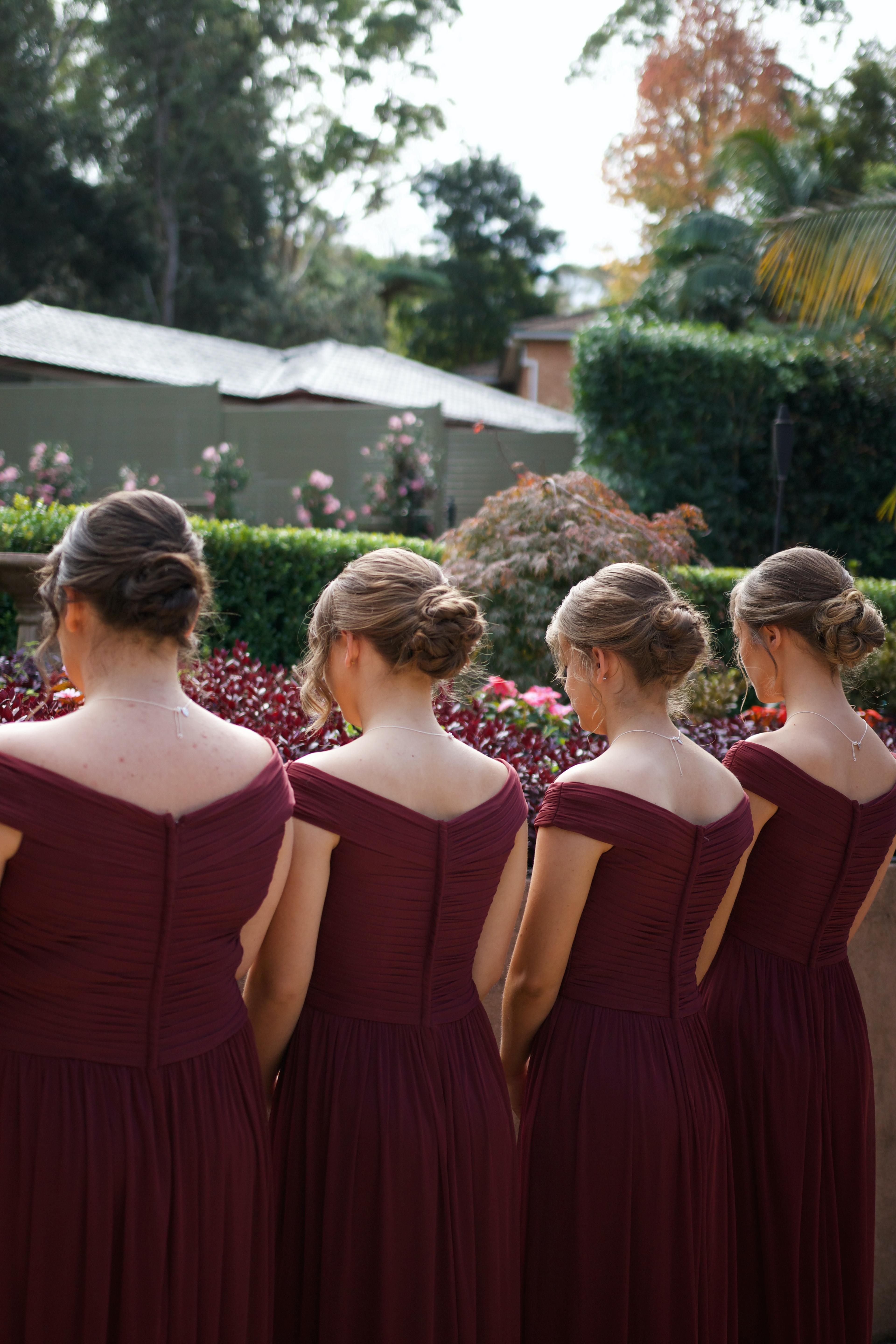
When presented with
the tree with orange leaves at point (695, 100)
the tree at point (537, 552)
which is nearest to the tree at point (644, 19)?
the tree with orange leaves at point (695, 100)

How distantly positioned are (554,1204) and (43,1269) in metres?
1.05

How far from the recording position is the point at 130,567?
5.68 ft

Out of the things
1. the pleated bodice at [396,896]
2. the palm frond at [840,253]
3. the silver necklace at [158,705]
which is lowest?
the pleated bodice at [396,896]

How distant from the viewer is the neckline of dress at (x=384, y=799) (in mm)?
1998

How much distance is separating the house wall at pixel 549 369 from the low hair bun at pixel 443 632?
32039 millimetres

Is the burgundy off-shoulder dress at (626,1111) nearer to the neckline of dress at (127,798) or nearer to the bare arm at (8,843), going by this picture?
the neckline of dress at (127,798)

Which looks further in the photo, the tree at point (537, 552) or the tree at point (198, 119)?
the tree at point (198, 119)

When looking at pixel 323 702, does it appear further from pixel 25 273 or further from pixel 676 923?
pixel 25 273

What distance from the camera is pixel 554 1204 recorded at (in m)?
2.30

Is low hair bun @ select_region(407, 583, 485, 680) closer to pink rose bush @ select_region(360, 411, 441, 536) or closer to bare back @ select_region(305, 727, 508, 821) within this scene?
bare back @ select_region(305, 727, 508, 821)

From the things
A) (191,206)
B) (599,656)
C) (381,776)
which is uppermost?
(191,206)

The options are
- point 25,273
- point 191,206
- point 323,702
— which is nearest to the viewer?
point 323,702

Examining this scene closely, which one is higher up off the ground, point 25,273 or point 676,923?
point 25,273

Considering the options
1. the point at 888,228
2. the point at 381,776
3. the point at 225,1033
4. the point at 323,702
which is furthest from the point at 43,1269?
the point at 888,228
